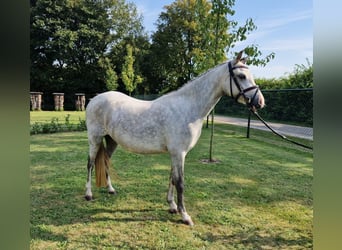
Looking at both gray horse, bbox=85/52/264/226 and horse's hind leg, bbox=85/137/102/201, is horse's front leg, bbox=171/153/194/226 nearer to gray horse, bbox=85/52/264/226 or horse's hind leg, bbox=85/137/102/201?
gray horse, bbox=85/52/264/226

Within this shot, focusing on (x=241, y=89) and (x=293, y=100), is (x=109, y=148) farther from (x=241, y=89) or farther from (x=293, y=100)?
(x=293, y=100)

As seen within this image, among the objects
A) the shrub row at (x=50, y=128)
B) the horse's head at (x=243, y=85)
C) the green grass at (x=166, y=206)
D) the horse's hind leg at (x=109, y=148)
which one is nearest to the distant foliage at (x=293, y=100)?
the green grass at (x=166, y=206)

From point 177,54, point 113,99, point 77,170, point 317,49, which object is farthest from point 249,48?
point 177,54

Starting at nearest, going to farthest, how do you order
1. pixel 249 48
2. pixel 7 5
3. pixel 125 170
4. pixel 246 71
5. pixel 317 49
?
1. pixel 7 5
2. pixel 317 49
3. pixel 246 71
4. pixel 125 170
5. pixel 249 48

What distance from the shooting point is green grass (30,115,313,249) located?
2.53 m

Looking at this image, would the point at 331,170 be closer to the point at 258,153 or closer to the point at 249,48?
the point at 249,48

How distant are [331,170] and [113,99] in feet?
9.62

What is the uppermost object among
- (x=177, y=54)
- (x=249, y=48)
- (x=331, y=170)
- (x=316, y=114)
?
(x=177, y=54)

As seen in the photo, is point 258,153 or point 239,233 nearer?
point 239,233

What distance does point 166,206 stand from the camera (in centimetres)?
330

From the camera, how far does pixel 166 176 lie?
14.8ft

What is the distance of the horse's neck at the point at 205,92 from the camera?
2875 mm

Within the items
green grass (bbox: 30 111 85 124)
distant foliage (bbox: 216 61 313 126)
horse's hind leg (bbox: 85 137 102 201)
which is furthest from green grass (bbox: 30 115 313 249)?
green grass (bbox: 30 111 85 124)

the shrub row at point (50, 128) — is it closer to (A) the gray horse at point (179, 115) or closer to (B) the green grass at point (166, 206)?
(B) the green grass at point (166, 206)
